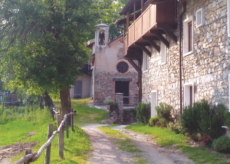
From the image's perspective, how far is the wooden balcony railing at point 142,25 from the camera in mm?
13302

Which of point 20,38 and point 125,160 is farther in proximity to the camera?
point 20,38

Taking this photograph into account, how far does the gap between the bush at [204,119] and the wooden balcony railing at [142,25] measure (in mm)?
4464

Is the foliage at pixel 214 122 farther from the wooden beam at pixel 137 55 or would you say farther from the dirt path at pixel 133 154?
the wooden beam at pixel 137 55

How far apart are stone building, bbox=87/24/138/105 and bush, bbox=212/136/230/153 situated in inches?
782

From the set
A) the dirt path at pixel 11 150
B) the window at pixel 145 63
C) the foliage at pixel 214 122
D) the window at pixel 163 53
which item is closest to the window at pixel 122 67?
the window at pixel 145 63

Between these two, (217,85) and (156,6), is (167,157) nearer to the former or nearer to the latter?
(217,85)

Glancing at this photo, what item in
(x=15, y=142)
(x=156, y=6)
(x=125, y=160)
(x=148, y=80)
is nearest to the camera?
(x=125, y=160)

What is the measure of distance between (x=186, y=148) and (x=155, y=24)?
5647mm

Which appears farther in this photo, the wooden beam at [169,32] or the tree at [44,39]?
the wooden beam at [169,32]

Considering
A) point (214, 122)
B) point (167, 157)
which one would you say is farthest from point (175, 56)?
point (167, 157)

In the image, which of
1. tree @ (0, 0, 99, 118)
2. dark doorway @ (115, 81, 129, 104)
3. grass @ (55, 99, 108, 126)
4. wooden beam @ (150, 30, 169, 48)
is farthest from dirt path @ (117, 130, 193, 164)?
dark doorway @ (115, 81, 129, 104)

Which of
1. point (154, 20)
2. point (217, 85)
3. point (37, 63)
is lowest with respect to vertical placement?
point (217, 85)

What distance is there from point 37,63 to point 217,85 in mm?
6890

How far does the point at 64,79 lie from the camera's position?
12195 mm
